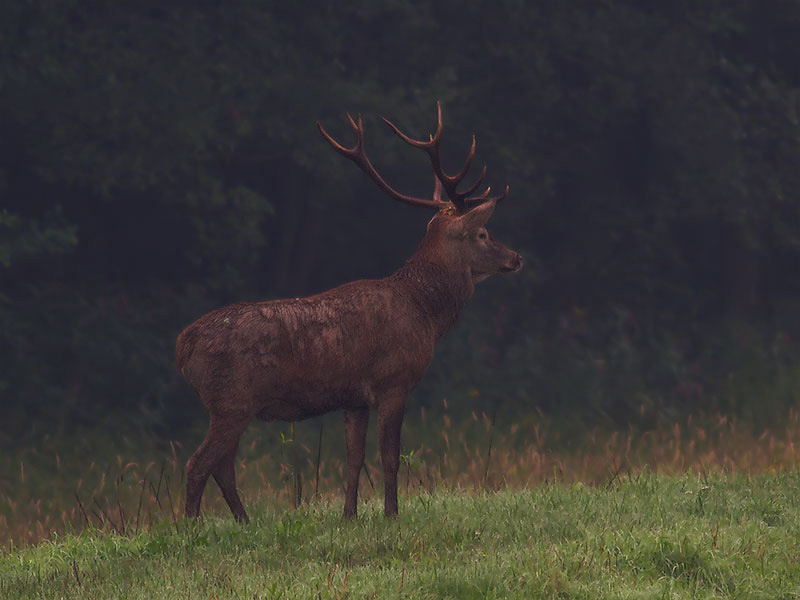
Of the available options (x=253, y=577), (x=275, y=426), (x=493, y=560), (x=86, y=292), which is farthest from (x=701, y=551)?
(x=86, y=292)

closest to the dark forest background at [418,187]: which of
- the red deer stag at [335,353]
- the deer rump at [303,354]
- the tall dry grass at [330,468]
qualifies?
the tall dry grass at [330,468]

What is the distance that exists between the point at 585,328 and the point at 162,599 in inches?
503

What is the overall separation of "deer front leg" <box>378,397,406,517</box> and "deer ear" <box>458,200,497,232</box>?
53.7 inches

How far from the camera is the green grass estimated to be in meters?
6.54

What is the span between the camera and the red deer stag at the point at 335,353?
316 inches

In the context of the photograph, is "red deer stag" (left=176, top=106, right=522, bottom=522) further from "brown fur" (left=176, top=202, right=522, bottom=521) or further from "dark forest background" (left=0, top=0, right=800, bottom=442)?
"dark forest background" (left=0, top=0, right=800, bottom=442)

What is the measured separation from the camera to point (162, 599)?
21.2 ft

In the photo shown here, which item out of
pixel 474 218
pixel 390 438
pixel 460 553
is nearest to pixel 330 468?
pixel 390 438

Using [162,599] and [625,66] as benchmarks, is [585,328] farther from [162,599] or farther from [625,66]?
[162,599]

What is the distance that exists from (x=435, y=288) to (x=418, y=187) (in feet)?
27.0

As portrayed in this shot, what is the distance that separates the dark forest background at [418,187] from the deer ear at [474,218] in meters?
4.82

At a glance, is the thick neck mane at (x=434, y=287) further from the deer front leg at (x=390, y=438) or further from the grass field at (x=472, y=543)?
the grass field at (x=472, y=543)

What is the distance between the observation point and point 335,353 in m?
8.14

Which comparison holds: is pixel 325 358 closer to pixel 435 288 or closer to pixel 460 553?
pixel 435 288
